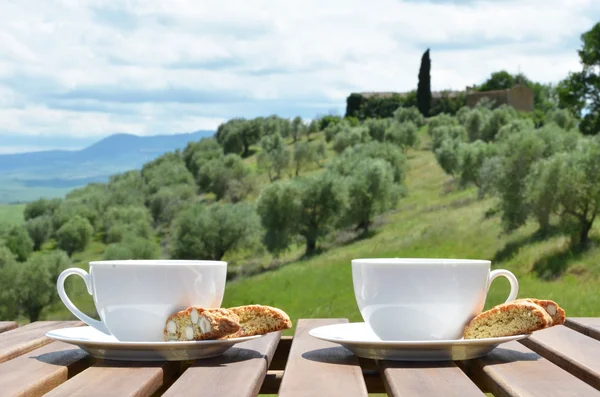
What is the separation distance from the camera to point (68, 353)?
2693 millimetres

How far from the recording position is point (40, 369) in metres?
2.38

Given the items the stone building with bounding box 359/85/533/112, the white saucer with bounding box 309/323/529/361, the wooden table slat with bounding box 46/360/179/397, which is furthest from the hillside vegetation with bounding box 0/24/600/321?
the wooden table slat with bounding box 46/360/179/397

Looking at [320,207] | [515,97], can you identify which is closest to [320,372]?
[320,207]

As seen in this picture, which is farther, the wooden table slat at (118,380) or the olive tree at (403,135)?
the olive tree at (403,135)

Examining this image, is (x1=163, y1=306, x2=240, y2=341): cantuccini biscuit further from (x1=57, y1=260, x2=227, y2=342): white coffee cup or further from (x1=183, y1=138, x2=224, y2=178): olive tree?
(x1=183, y1=138, x2=224, y2=178): olive tree

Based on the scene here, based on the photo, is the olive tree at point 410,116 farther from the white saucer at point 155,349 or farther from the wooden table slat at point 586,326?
the white saucer at point 155,349

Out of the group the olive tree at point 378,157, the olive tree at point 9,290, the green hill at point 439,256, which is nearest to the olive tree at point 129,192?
the olive tree at point 9,290

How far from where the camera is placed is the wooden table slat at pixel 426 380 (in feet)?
6.45

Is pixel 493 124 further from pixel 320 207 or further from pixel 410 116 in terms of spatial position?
pixel 320 207

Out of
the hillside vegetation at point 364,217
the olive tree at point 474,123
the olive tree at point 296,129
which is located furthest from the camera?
the olive tree at point 296,129

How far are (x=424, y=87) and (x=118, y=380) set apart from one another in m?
119

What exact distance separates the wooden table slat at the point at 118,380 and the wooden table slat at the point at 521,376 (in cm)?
89

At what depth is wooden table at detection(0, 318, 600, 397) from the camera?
6.64 ft

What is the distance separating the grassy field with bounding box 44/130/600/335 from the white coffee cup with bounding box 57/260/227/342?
3132 centimetres
